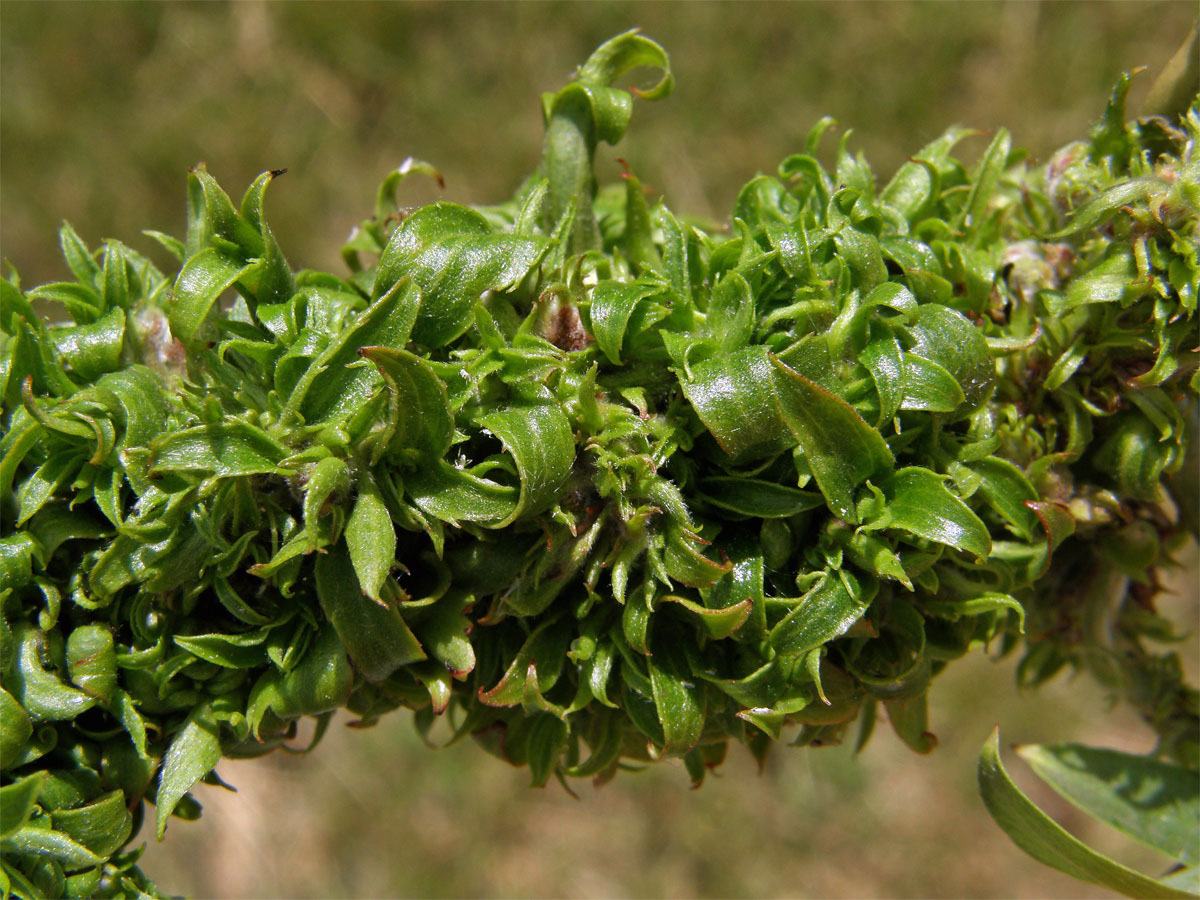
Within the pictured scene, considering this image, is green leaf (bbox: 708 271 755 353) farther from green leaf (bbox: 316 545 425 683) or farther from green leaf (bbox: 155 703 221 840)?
green leaf (bbox: 155 703 221 840)

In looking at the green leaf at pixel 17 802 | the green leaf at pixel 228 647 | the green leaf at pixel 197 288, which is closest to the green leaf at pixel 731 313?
the green leaf at pixel 197 288

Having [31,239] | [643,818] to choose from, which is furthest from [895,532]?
[31,239]

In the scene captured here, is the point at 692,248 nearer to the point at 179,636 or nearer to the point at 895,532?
the point at 895,532

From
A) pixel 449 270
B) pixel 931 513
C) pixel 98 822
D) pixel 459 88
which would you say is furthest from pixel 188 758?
pixel 459 88

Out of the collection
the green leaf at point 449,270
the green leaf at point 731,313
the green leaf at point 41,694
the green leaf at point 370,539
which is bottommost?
the green leaf at point 41,694

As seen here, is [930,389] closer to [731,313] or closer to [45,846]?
[731,313]

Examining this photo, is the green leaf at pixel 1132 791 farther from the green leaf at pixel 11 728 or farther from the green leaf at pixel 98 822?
the green leaf at pixel 11 728
